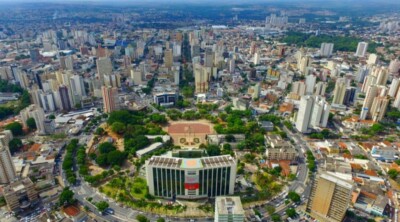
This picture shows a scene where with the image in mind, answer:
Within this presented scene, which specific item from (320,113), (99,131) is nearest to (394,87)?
(320,113)

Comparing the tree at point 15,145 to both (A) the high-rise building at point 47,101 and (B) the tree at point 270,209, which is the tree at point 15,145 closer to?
(A) the high-rise building at point 47,101

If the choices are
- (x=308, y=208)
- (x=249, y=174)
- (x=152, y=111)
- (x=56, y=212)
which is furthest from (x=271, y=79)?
(x=56, y=212)

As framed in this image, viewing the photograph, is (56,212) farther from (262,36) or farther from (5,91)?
(262,36)

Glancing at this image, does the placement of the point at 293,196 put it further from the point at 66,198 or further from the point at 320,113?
the point at 66,198

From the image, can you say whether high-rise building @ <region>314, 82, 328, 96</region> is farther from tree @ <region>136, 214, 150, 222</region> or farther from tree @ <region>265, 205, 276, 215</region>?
tree @ <region>136, 214, 150, 222</region>

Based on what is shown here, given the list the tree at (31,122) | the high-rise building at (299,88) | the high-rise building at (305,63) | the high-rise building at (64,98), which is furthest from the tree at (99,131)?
the high-rise building at (305,63)

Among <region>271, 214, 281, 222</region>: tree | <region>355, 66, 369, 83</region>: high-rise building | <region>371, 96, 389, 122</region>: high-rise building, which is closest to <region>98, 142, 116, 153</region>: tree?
<region>271, 214, 281, 222</region>: tree
